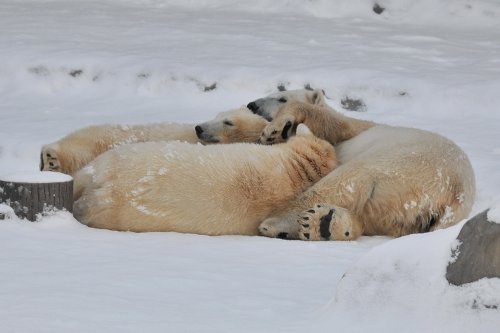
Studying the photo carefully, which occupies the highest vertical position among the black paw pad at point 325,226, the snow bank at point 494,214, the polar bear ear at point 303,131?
the snow bank at point 494,214

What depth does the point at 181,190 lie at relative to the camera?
506 cm

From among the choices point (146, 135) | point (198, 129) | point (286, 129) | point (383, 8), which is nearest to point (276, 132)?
point (286, 129)

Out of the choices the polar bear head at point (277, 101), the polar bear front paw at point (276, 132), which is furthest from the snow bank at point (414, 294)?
the polar bear head at point (277, 101)

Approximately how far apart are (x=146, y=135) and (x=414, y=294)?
11.0 ft

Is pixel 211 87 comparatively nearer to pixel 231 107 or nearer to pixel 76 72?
pixel 231 107

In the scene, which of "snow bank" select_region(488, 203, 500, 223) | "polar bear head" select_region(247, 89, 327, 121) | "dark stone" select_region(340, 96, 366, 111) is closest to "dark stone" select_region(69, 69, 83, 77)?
"dark stone" select_region(340, 96, 366, 111)

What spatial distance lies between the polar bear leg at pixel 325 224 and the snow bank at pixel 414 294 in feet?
5.66

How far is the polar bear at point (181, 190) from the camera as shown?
5.07 m

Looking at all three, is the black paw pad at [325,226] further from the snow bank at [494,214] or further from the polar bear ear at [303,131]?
the snow bank at [494,214]

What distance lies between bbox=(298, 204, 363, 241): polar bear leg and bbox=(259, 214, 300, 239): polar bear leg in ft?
→ 0.22

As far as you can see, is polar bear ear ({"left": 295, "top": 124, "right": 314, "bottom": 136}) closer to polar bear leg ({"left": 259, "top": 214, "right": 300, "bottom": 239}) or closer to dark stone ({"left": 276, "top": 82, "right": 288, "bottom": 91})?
polar bear leg ({"left": 259, "top": 214, "right": 300, "bottom": 239})

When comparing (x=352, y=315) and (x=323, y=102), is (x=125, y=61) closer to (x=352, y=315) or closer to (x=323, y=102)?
(x=323, y=102)

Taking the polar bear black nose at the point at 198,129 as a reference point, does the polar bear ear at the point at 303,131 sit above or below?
above

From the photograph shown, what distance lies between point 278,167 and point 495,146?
306 centimetres
